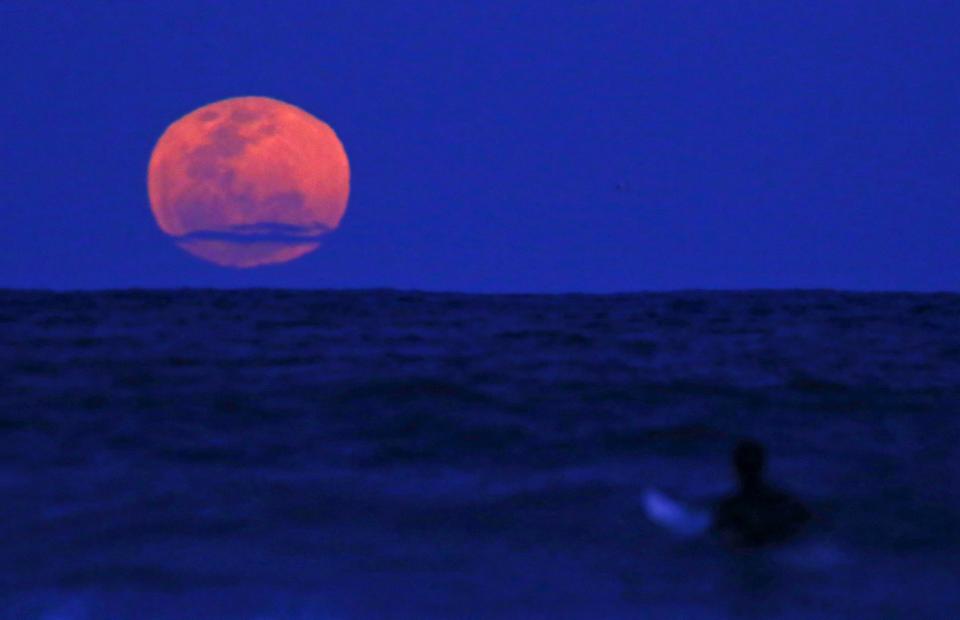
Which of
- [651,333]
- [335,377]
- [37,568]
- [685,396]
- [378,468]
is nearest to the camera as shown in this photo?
[37,568]

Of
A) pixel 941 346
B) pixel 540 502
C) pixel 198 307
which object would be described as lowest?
pixel 540 502

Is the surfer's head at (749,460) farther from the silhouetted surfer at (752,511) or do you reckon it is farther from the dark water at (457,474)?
the dark water at (457,474)

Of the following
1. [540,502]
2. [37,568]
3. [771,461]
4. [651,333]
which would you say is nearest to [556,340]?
[651,333]

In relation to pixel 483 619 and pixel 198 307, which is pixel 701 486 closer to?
pixel 483 619

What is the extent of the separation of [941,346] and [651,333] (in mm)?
5523

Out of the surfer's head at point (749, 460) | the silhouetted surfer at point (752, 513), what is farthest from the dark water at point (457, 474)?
the surfer's head at point (749, 460)

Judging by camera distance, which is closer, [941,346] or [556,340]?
[941,346]

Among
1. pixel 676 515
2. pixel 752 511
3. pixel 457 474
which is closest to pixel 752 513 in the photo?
pixel 752 511

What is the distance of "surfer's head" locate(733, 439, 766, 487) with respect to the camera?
23.1 ft

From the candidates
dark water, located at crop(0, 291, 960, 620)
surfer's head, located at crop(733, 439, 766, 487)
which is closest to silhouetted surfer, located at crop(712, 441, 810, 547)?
surfer's head, located at crop(733, 439, 766, 487)

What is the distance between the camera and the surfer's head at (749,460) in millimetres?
7035

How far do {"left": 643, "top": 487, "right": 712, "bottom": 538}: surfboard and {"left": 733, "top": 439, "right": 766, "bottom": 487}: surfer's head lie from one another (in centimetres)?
58

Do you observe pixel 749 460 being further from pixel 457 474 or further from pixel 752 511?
pixel 457 474

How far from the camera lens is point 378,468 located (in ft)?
31.4
